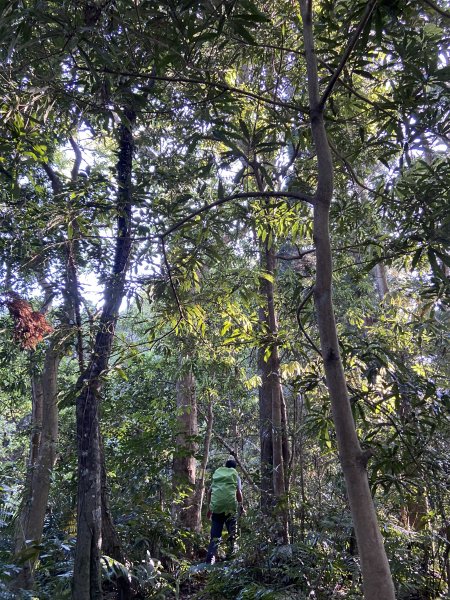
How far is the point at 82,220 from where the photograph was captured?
3348 mm

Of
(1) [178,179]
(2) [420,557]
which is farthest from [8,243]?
(2) [420,557]

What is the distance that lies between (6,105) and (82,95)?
0.64 metres

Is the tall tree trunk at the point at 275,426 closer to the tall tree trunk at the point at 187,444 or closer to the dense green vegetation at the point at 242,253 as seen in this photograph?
the dense green vegetation at the point at 242,253

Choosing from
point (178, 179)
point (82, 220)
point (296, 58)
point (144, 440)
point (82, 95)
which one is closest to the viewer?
point (82, 95)

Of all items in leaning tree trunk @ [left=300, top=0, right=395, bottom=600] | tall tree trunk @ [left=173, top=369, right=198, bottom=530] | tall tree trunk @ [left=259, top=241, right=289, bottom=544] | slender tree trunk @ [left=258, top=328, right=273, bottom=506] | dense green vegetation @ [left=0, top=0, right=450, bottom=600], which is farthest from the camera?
tall tree trunk @ [left=173, top=369, right=198, bottom=530]

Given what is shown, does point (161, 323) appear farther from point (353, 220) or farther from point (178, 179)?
point (353, 220)

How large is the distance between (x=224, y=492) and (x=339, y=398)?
4667 millimetres

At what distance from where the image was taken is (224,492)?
5801 millimetres

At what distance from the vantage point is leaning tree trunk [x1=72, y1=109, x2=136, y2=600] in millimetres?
3227

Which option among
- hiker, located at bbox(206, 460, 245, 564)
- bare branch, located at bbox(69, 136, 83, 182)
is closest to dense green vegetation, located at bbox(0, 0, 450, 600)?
hiker, located at bbox(206, 460, 245, 564)

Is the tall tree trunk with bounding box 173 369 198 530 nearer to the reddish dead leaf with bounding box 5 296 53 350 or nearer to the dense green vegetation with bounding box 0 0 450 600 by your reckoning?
the dense green vegetation with bounding box 0 0 450 600

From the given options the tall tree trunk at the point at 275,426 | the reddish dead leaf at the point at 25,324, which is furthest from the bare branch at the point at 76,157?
the reddish dead leaf at the point at 25,324

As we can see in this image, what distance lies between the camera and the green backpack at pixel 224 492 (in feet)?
18.9

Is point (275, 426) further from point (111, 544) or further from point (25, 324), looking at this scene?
point (25, 324)
